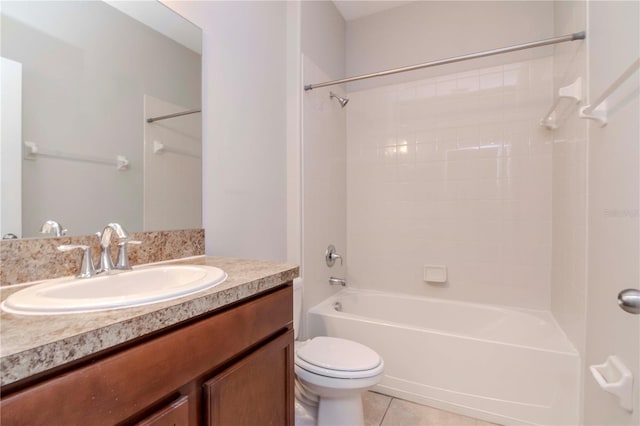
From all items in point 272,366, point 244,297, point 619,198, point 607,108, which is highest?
point 607,108

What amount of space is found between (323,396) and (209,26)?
5.83ft

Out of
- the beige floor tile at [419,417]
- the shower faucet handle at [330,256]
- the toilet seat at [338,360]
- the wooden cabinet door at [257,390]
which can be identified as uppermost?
the shower faucet handle at [330,256]

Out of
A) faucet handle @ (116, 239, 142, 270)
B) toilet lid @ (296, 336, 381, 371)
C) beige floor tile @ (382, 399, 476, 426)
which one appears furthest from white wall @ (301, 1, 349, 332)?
faucet handle @ (116, 239, 142, 270)

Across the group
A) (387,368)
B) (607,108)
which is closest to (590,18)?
(607,108)

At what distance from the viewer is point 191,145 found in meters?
1.30

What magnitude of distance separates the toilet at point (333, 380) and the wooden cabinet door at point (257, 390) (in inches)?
15.0

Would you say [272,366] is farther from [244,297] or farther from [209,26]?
[209,26]

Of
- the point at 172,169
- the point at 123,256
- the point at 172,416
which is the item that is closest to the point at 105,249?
the point at 123,256

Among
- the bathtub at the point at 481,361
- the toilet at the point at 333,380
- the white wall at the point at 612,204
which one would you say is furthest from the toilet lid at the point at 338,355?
the white wall at the point at 612,204

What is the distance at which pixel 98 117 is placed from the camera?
996 millimetres

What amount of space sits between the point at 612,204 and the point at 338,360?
4.06ft

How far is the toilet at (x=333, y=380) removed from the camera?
1.32 meters

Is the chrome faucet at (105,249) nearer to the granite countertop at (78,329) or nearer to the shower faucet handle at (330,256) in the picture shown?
the granite countertop at (78,329)

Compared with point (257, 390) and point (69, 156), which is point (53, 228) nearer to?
point (69, 156)
